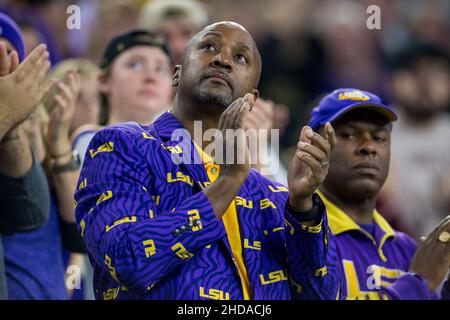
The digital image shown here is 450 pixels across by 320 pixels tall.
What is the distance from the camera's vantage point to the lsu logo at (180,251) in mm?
3084

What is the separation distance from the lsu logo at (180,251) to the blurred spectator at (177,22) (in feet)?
9.92

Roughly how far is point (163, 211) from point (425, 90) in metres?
4.63

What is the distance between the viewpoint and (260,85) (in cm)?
754

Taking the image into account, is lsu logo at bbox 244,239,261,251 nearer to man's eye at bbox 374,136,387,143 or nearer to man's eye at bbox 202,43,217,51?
man's eye at bbox 202,43,217,51

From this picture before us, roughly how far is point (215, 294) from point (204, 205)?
0.29 m

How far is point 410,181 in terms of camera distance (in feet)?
23.2

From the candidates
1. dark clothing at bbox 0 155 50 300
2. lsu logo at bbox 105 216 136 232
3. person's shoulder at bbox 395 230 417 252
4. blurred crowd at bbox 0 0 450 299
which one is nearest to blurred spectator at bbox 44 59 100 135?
blurred crowd at bbox 0 0 450 299

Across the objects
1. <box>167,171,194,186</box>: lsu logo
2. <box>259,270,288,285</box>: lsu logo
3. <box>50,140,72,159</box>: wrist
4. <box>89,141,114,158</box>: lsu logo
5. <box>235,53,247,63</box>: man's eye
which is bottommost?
<box>259,270,288,285</box>: lsu logo

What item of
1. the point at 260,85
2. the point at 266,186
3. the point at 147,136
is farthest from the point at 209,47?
the point at 260,85

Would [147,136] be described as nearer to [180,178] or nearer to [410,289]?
[180,178]

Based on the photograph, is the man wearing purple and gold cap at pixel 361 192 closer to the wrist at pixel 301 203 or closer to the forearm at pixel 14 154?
the wrist at pixel 301 203

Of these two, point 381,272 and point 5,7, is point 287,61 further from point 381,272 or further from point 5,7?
point 381,272

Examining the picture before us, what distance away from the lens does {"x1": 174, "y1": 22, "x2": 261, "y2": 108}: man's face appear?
3.50 meters

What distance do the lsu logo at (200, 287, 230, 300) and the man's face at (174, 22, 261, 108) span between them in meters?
0.70
